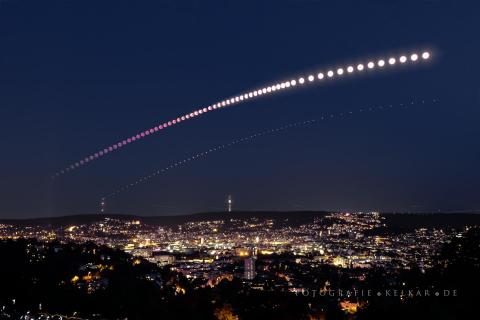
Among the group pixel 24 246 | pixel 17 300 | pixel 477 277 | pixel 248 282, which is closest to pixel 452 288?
pixel 477 277

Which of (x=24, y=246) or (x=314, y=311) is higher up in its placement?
(x=24, y=246)

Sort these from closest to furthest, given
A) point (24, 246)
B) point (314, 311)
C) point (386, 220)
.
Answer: point (314, 311)
point (24, 246)
point (386, 220)

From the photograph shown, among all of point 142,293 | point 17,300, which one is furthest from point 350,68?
point 17,300

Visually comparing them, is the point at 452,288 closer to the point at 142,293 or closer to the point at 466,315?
the point at 466,315

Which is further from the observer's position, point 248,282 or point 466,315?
point 248,282

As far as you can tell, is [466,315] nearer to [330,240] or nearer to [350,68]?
[350,68]

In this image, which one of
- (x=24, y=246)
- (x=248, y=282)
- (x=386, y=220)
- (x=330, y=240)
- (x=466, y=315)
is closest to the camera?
(x=466, y=315)
